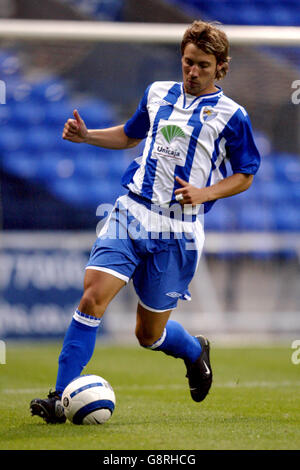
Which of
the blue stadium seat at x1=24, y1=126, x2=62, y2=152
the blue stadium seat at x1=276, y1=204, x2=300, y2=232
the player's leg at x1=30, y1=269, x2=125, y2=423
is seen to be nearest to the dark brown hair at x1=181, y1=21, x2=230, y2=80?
the player's leg at x1=30, y1=269, x2=125, y2=423

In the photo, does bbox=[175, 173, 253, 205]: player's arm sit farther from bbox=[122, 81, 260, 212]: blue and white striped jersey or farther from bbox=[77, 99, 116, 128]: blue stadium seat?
bbox=[77, 99, 116, 128]: blue stadium seat

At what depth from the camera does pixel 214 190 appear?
13.4ft

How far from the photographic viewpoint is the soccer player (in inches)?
158

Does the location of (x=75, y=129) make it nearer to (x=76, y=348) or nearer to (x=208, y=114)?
(x=208, y=114)

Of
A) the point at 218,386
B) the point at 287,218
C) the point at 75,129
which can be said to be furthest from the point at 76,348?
the point at 287,218

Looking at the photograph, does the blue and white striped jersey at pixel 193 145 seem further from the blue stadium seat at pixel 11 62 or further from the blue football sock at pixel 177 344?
the blue stadium seat at pixel 11 62

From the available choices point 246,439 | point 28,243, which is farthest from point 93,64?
point 246,439

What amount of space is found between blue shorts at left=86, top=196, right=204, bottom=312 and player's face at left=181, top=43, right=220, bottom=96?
771mm

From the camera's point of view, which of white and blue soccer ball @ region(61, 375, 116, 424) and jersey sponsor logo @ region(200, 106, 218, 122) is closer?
white and blue soccer ball @ region(61, 375, 116, 424)

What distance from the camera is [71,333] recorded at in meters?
3.93

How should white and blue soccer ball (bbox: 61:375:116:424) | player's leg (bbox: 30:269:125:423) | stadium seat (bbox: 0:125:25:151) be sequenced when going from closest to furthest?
1. white and blue soccer ball (bbox: 61:375:116:424)
2. player's leg (bbox: 30:269:125:423)
3. stadium seat (bbox: 0:125:25:151)

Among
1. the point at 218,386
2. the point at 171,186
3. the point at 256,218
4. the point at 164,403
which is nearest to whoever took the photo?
the point at 171,186

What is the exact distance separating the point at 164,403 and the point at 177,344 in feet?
1.61

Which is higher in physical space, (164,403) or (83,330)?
(83,330)
